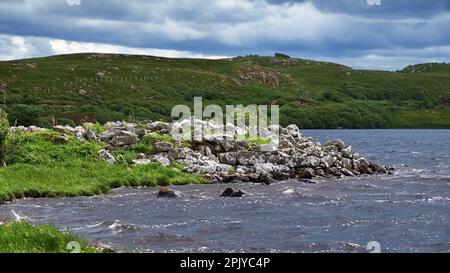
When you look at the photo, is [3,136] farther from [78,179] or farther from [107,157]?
[107,157]

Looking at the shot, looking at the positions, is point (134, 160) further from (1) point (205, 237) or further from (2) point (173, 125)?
(1) point (205, 237)

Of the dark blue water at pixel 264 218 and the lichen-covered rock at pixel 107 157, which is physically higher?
the lichen-covered rock at pixel 107 157

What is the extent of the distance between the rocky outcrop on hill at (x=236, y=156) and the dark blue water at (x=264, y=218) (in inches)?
152

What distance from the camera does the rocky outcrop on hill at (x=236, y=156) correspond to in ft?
168


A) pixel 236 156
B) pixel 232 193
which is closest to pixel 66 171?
pixel 232 193

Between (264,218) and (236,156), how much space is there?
71.9 ft

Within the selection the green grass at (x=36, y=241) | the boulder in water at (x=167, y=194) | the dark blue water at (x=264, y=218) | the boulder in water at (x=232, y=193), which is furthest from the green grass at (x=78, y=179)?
the green grass at (x=36, y=241)

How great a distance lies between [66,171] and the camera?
45.3 meters

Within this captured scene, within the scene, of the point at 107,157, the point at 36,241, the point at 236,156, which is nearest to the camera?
the point at 36,241

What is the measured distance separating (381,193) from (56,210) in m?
19.6

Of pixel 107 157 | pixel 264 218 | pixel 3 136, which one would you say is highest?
pixel 3 136

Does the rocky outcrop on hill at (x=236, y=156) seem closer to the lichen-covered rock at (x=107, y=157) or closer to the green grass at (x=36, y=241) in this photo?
the lichen-covered rock at (x=107, y=157)

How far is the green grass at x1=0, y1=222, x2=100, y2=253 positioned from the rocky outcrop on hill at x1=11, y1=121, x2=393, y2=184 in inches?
1065

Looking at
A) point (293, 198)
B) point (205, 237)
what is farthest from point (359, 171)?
point (205, 237)
